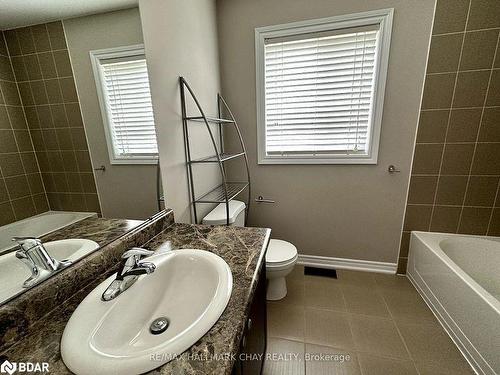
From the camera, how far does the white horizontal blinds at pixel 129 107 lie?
3.08 ft

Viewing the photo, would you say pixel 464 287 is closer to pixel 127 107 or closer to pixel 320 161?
pixel 320 161

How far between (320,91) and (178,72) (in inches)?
45.0

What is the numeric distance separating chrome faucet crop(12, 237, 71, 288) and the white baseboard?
199 cm

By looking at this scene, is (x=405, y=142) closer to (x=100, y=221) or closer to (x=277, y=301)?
(x=277, y=301)

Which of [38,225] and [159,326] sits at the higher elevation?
[38,225]

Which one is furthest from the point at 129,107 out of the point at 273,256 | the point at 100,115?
the point at 273,256

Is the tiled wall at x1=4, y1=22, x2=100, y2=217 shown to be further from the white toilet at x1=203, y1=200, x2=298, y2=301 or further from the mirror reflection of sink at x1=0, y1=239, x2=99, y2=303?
the white toilet at x1=203, y1=200, x2=298, y2=301

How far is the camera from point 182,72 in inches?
57.6

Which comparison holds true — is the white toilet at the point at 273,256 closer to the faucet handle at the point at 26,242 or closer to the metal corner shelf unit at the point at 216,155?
the metal corner shelf unit at the point at 216,155

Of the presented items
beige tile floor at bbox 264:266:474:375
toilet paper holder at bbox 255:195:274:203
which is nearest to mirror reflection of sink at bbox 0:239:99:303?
beige tile floor at bbox 264:266:474:375

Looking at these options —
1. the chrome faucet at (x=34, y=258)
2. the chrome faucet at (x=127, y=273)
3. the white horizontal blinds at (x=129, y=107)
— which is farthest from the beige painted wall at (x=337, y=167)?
the chrome faucet at (x=34, y=258)

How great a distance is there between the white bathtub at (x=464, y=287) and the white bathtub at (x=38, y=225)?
1.95m

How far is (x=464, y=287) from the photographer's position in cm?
137

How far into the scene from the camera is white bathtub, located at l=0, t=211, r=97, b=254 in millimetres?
654
